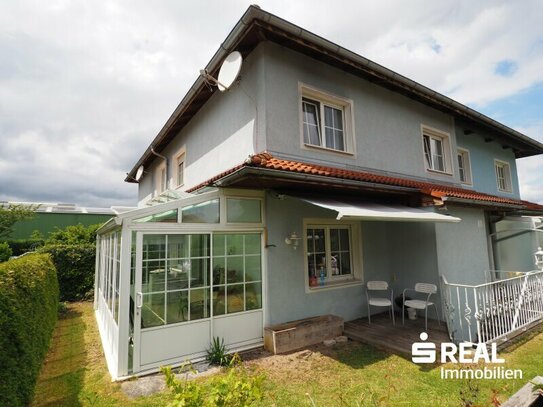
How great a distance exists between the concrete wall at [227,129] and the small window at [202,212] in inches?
104

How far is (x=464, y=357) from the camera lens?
8703 mm

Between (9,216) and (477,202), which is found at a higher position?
(9,216)

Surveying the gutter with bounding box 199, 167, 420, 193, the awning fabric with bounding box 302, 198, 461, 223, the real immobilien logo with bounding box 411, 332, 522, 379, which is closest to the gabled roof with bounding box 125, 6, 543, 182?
the gutter with bounding box 199, 167, 420, 193

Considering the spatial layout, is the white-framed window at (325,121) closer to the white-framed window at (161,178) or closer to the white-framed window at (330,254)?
the white-framed window at (330,254)

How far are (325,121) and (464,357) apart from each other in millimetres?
9804

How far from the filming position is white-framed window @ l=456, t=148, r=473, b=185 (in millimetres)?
18719

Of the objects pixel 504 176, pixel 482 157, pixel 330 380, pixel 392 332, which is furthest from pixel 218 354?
pixel 504 176

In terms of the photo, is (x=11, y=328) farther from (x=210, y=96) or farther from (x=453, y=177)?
(x=453, y=177)

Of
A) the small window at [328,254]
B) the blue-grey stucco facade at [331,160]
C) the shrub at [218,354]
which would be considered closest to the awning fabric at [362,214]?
the blue-grey stucco facade at [331,160]

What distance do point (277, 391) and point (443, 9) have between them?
14043 millimetres

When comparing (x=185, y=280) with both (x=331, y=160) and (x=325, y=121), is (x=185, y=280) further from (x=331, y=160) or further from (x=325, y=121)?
(x=325, y=121)

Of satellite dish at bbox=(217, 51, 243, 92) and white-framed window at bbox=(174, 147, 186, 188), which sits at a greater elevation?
satellite dish at bbox=(217, 51, 243, 92)

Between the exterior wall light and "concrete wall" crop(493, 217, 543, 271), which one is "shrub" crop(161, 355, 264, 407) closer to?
the exterior wall light

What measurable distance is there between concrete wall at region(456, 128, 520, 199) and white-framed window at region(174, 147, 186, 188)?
→ 18180 mm
